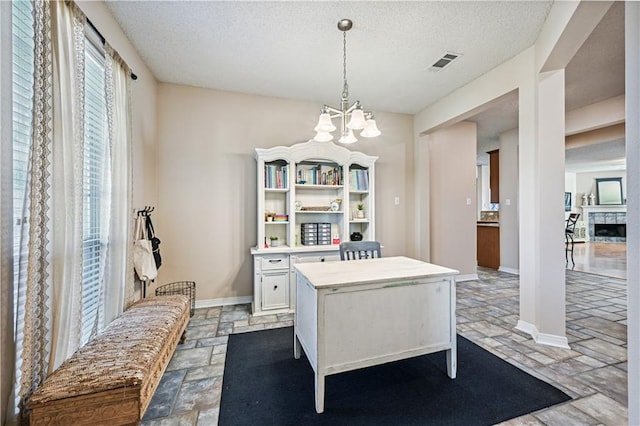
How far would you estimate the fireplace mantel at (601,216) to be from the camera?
32.4ft

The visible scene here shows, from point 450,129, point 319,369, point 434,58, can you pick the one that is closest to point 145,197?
point 319,369

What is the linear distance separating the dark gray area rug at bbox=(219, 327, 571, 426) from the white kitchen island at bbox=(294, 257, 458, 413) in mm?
159

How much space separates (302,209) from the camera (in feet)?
11.7

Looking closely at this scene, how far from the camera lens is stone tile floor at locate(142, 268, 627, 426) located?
1.58 metres

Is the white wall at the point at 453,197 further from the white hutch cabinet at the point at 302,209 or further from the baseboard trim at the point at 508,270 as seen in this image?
the white hutch cabinet at the point at 302,209

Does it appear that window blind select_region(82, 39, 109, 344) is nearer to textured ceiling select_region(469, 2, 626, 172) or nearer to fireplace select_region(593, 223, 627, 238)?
textured ceiling select_region(469, 2, 626, 172)

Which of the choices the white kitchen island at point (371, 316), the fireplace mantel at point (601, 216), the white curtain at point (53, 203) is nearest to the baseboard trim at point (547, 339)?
the white kitchen island at point (371, 316)

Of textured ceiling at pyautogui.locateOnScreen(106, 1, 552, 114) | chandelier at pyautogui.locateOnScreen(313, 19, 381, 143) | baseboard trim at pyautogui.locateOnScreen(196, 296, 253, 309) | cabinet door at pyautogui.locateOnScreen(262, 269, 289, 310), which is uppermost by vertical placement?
textured ceiling at pyautogui.locateOnScreen(106, 1, 552, 114)

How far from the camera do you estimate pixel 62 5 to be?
1.46 m

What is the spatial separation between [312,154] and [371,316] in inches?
88.7

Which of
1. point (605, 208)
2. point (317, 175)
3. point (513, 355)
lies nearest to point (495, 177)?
point (317, 175)

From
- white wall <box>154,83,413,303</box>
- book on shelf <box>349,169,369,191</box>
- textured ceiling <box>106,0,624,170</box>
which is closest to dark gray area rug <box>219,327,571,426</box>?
white wall <box>154,83,413,303</box>

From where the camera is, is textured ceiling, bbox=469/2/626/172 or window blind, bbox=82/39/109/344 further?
textured ceiling, bbox=469/2/626/172

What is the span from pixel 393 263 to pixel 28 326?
215 cm
